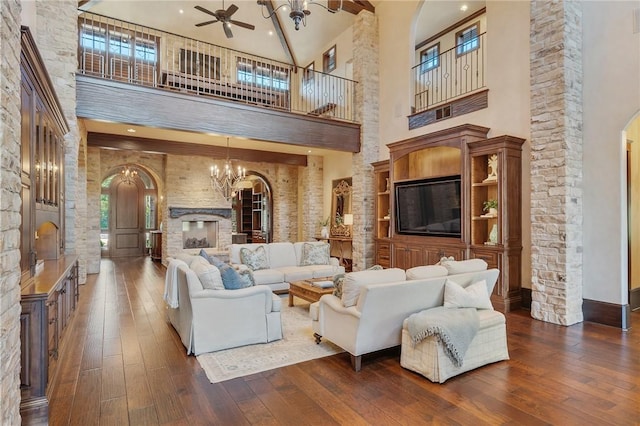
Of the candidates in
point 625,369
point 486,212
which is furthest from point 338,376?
point 486,212

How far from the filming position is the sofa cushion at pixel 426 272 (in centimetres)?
342

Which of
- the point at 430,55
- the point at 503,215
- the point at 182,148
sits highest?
the point at 430,55

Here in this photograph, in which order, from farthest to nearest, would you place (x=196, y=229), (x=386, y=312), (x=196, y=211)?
(x=196, y=229) < (x=196, y=211) < (x=386, y=312)

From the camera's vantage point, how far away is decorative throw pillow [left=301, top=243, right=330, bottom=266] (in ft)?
22.5

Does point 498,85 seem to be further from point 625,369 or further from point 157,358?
point 157,358

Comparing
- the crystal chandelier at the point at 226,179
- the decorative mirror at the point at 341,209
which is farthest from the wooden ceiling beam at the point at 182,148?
the decorative mirror at the point at 341,209

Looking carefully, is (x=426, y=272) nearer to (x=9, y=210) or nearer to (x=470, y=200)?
(x=470, y=200)

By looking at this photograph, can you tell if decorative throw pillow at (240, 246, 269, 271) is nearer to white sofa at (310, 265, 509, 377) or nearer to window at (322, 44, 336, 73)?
white sofa at (310, 265, 509, 377)

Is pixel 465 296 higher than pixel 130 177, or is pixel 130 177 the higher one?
pixel 130 177

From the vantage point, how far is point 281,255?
6781 millimetres

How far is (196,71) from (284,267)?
6119 millimetres

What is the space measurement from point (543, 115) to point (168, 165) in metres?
9.01

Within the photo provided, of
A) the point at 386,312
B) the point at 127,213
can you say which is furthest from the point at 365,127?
the point at 127,213

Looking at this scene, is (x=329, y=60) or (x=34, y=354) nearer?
(x=34, y=354)
